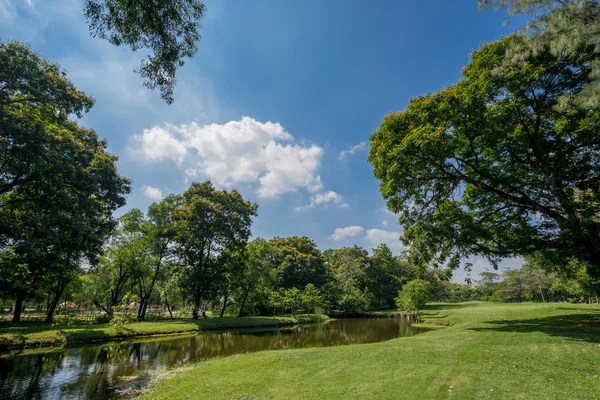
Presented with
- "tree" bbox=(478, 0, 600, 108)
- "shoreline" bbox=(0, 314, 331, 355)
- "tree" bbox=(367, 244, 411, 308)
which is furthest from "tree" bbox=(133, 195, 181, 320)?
"tree" bbox=(367, 244, 411, 308)

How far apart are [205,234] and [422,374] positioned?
111ft

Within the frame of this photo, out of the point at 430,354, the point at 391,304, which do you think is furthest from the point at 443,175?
the point at 391,304

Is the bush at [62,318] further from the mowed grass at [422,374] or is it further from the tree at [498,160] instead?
the tree at [498,160]

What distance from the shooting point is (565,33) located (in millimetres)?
10625

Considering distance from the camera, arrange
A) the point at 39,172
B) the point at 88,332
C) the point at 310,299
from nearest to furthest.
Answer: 1. the point at 39,172
2. the point at 88,332
3. the point at 310,299

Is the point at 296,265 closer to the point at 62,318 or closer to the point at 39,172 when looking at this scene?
the point at 62,318

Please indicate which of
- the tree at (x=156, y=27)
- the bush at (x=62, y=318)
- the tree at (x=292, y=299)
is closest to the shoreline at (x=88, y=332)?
the bush at (x=62, y=318)

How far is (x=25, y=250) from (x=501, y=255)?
99.1 feet

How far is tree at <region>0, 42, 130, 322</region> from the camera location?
15109mm

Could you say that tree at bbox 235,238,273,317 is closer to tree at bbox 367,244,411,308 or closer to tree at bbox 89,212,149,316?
tree at bbox 89,212,149,316

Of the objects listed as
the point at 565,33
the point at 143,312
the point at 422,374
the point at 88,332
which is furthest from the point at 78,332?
the point at 565,33

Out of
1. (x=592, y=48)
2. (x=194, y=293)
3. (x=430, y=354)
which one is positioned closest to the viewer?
(x=430, y=354)

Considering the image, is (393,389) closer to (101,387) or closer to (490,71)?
(101,387)

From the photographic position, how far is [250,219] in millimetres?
41406
